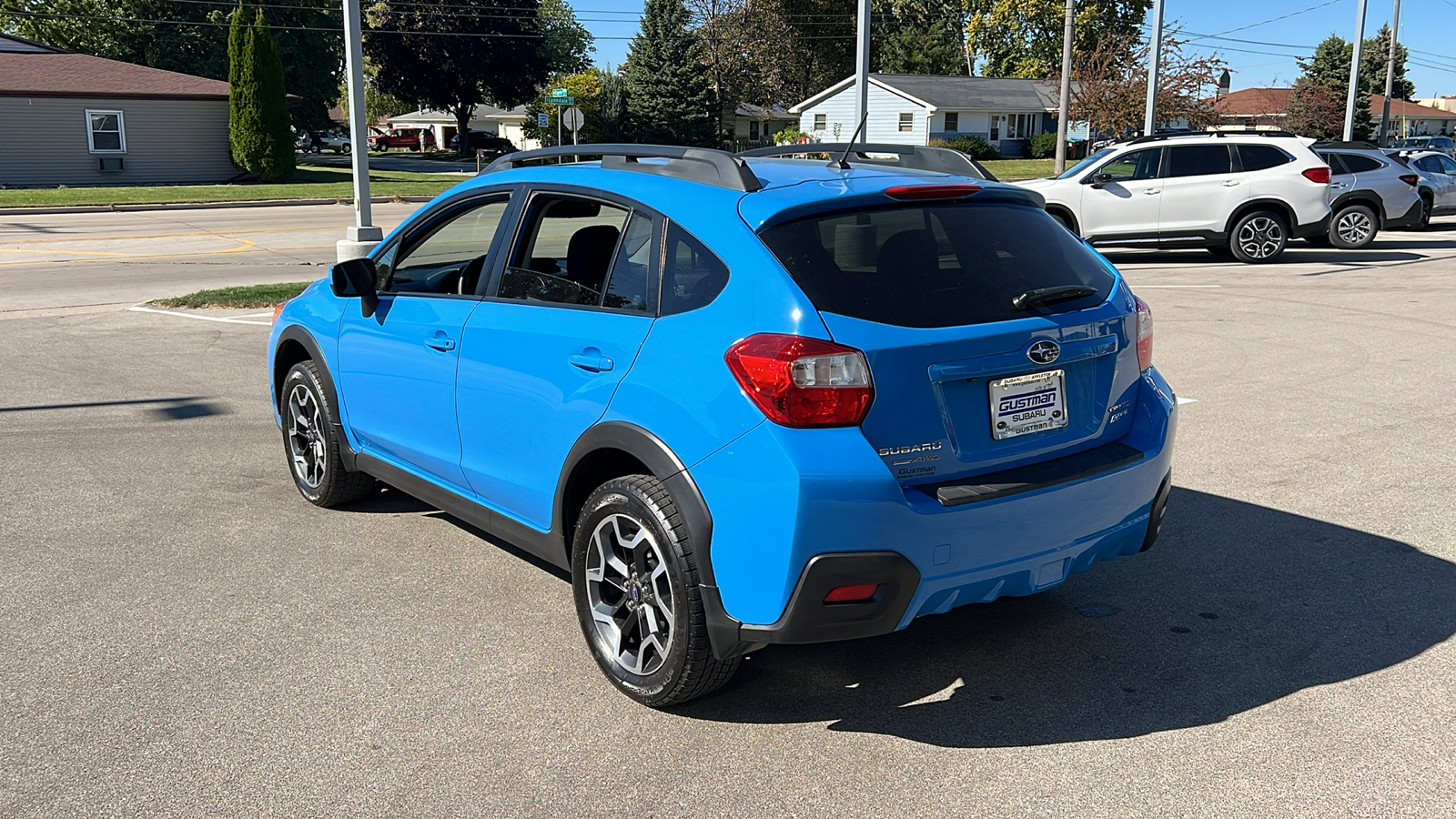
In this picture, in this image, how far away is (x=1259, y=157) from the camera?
684 inches

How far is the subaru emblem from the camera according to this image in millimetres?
3789

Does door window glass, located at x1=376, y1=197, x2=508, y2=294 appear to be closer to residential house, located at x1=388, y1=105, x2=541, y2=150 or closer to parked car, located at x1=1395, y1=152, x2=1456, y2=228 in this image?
parked car, located at x1=1395, y1=152, x2=1456, y2=228

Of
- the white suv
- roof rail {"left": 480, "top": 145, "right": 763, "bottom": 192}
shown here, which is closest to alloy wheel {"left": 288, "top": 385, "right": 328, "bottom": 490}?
roof rail {"left": 480, "top": 145, "right": 763, "bottom": 192}

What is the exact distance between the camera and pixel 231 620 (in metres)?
4.61

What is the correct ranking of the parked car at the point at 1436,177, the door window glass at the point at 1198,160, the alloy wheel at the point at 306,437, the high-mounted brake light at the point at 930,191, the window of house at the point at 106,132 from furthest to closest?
the window of house at the point at 106,132 → the parked car at the point at 1436,177 → the door window glass at the point at 1198,160 → the alloy wheel at the point at 306,437 → the high-mounted brake light at the point at 930,191

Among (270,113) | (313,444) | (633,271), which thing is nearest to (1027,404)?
(633,271)

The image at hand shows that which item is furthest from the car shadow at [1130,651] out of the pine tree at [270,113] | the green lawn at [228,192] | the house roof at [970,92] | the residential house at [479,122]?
the residential house at [479,122]

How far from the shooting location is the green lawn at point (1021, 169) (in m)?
46.9

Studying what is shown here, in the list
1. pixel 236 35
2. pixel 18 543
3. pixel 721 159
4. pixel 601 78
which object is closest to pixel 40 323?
pixel 18 543

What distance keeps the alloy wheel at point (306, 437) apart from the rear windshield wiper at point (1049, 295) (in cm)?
347

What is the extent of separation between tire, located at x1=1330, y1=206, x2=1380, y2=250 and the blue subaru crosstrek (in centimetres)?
1762

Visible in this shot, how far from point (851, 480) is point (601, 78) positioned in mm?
77603

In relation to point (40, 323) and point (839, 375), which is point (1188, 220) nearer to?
point (40, 323)

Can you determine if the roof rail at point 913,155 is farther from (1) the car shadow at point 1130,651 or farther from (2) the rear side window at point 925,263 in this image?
(1) the car shadow at point 1130,651
